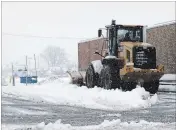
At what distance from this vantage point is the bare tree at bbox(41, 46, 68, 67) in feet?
168

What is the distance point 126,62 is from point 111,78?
3.15ft

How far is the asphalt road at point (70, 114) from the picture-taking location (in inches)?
407

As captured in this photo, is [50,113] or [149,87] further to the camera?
[149,87]

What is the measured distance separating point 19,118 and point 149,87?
31.8ft

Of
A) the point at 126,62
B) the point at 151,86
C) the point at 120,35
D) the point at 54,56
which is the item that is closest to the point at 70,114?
the point at 126,62

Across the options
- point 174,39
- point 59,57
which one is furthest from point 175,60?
point 59,57

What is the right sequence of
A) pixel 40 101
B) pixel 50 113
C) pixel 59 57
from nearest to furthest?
pixel 50 113 < pixel 40 101 < pixel 59 57

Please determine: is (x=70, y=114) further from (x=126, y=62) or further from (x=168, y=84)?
(x=168, y=84)

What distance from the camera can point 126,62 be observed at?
1752 cm

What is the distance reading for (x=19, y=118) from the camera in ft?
34.9

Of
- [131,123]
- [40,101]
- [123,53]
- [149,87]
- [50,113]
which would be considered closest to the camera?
[131,123]

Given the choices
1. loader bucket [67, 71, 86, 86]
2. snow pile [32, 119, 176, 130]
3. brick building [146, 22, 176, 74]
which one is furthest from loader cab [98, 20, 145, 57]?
brick building [146, 22, 176, 74]

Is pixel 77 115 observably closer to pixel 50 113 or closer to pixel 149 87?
pixel 50 113

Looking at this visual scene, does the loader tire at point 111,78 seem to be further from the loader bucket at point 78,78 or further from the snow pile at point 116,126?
the snow pile at point 116,126
